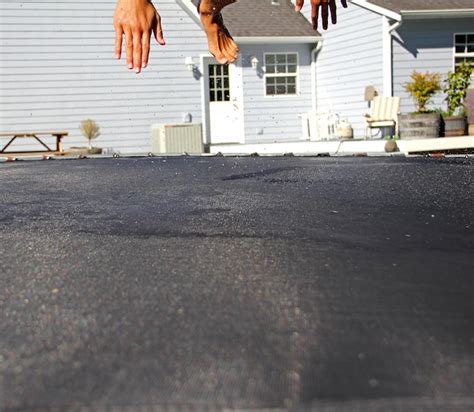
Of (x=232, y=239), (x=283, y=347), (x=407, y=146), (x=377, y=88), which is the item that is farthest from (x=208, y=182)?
(x=377, y=88)

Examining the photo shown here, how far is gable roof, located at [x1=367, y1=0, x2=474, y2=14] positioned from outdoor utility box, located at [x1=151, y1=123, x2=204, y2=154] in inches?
185

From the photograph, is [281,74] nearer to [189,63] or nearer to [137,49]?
[189,63]

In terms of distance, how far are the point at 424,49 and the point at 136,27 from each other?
14.6 meters

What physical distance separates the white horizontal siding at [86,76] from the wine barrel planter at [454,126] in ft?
20.9

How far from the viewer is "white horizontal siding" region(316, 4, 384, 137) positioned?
59.2ft

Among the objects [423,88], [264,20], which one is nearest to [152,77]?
[264,20]

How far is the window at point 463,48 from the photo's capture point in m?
17.9

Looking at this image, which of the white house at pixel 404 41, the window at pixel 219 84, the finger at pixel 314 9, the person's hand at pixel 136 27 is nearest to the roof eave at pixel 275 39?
the window at pixel 219 84

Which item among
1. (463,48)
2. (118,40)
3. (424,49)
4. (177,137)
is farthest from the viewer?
(177,137)

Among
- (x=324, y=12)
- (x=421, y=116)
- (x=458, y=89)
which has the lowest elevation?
(x=421, y=116)

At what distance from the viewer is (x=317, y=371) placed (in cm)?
195

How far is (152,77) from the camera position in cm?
1939

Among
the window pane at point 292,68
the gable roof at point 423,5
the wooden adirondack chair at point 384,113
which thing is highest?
the gable roof at point 423,5

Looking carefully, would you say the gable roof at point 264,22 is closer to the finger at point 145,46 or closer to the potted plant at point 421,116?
the potted plant at point 421,116
